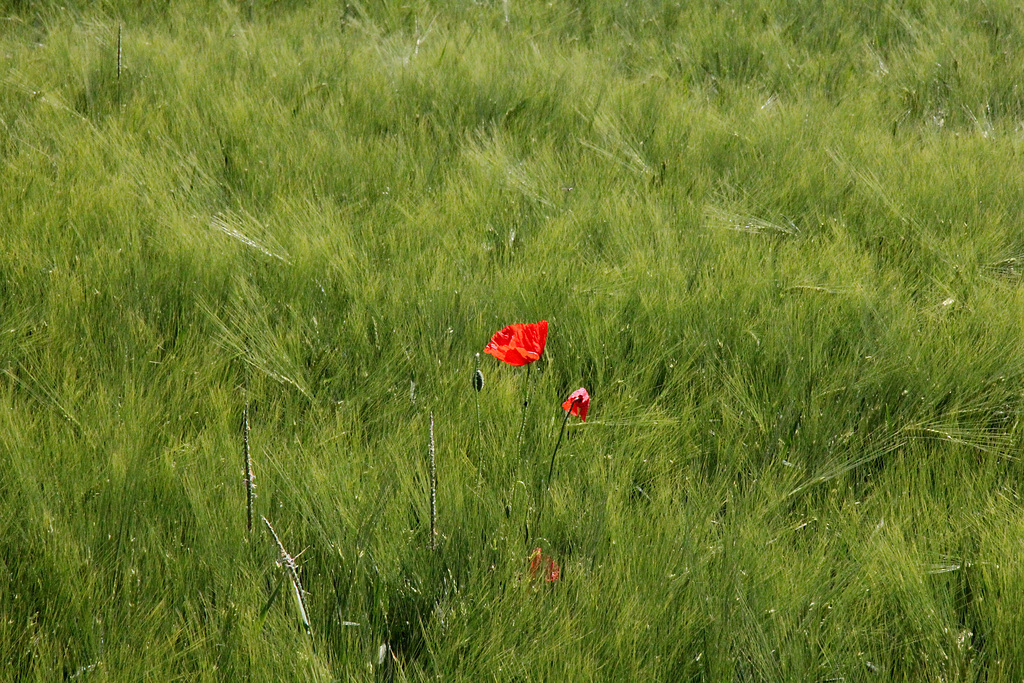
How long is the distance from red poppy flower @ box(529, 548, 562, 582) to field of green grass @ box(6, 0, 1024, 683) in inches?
1.0

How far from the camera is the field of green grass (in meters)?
1.16

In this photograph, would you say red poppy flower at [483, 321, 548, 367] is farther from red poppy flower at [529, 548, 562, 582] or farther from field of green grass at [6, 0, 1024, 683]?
red poppy flower at [529, 548, 562, 582]

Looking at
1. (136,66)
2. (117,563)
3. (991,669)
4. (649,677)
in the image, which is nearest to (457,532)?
(649,677)

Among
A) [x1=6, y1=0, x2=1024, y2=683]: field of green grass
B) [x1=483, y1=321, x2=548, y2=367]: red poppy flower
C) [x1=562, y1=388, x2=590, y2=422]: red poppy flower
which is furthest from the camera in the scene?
[x1=483, y1=321, x2=548, y2=367]: red poppy flower

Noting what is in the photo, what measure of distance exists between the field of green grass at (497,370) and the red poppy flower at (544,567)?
0.02 meters

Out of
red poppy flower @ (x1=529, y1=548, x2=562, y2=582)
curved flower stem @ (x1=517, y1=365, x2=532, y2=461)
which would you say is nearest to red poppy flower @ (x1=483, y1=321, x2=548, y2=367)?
curved flower stem @ (x1=517, y1=365, x2=532, y2=461)

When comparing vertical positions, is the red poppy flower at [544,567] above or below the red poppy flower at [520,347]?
below

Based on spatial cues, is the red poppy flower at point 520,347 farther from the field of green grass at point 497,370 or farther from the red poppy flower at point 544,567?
the red poppy flower at point 544,567

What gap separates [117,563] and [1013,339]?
5.49ft

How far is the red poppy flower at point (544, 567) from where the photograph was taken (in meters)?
1.22

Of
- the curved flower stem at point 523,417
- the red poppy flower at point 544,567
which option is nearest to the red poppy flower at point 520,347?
the curved flower stem at point 523,417

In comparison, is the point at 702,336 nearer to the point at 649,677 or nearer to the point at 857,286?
the point at 857,286

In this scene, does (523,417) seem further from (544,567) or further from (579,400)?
(544,567)

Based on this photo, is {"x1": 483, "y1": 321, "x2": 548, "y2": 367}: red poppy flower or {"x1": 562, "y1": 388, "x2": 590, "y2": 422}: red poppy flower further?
→ {"x1": 483, "y1": 321, "x2": 548, "y2": 367}: red poppy flower
